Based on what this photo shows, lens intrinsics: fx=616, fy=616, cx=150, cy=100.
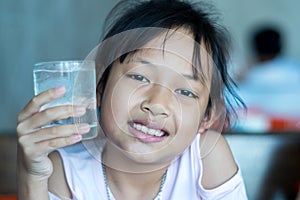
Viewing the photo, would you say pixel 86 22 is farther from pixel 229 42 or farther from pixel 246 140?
pixel 229 42

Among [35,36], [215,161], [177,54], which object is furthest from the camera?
[35,36]

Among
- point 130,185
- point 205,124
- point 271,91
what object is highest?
point 205,124

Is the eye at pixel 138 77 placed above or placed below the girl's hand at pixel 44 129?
above

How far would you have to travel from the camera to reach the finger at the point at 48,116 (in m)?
1.04

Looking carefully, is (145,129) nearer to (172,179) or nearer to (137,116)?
(137,116)

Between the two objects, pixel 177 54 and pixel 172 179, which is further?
pixel 172 179

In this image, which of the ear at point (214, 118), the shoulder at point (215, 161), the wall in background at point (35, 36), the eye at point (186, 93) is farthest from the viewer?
the wall in background at point (35, 36)

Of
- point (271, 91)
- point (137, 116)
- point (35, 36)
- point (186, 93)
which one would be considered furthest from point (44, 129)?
point (35, 36)

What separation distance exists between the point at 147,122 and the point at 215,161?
1.02 feet

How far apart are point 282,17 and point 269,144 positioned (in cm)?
399

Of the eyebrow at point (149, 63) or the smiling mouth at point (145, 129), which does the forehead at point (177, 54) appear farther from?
the smiling mouth at point (145, 129)

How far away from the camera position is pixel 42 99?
1036 mm

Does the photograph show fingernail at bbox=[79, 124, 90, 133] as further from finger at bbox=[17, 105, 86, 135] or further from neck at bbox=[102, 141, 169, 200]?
neck at bbox=[102, 141, 169, 200]

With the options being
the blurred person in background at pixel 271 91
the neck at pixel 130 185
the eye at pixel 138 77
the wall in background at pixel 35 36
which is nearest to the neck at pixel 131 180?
the neck at pixel 130 185
